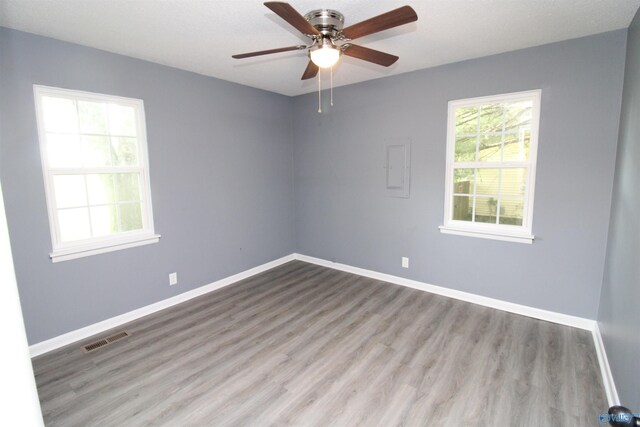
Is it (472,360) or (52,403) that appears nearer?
(52,403)

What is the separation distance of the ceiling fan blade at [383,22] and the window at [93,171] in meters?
2.39

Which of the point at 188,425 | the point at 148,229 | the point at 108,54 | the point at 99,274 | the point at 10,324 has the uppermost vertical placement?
the point at 108,54

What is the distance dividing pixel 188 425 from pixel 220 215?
2485 mm

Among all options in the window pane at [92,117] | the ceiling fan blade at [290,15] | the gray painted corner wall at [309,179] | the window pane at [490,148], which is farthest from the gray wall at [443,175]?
the window pane at [92,117]

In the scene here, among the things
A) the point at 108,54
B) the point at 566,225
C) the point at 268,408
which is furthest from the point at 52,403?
the point at 566,225

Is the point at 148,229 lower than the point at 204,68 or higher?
lower

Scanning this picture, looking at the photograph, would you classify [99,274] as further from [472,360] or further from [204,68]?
[472,360]

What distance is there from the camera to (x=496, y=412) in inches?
76.9

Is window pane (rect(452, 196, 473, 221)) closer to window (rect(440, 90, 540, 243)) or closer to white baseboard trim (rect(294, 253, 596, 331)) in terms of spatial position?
window (rect(440, 90, 540, 243))

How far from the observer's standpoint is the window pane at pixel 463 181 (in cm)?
342

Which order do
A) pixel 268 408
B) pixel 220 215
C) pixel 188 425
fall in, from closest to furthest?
1. pixel 188 425
2. pixel 268 408
3. pixel 220 215

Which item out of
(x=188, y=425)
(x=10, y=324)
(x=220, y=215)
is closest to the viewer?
(x=10, y=324)

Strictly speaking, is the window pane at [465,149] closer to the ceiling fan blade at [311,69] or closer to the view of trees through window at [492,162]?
the view of trees through window at [492,162]

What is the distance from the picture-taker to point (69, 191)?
276cm
